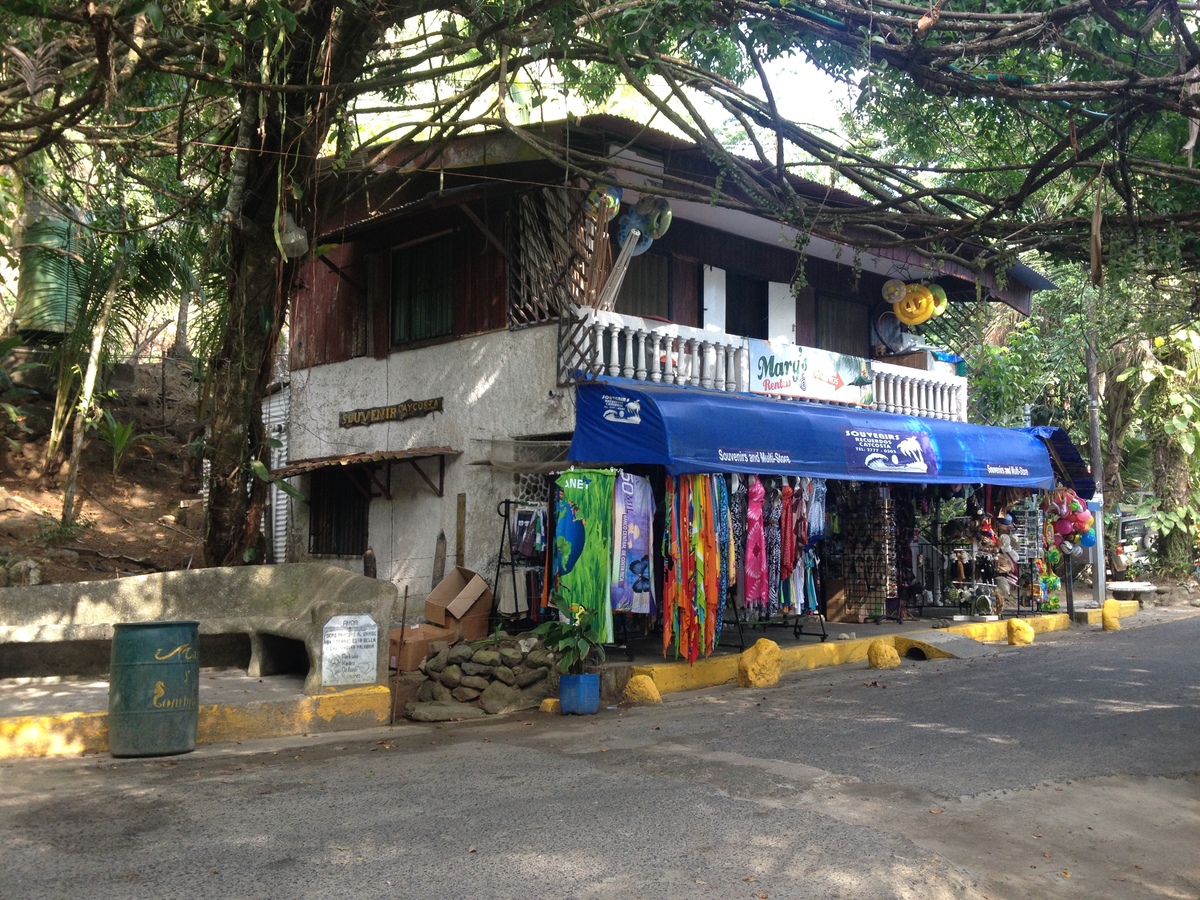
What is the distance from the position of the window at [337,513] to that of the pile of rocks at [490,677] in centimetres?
468

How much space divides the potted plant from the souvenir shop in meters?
0.12

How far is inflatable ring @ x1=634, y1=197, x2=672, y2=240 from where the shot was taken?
39.7 feet

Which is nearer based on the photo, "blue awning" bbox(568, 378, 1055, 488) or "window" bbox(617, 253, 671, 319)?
"blue awning" bbox(568, 378, 1055, 488)

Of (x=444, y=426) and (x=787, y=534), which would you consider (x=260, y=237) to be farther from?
(x=787, y=534)

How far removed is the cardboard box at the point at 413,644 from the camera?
10.4 metres

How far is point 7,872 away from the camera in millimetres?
4836

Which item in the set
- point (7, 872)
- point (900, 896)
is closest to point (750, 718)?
point (900, 896)

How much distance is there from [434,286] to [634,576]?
5.42 meters

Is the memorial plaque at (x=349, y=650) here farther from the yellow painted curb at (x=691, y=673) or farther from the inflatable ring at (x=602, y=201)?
the inflatable ring at (x=602, y=201)

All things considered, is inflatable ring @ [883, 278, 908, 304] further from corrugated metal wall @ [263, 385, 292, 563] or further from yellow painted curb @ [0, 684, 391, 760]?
yellow painted curb @ [0, 684, 391, 760]

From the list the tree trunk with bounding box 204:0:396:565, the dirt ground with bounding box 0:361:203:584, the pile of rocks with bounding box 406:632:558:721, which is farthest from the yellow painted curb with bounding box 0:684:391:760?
the dirt ground with bounding box 0:361:203:584

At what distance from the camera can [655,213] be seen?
1217 cm

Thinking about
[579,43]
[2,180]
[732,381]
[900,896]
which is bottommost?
[900,896]

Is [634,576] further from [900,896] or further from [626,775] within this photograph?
[900,896]
